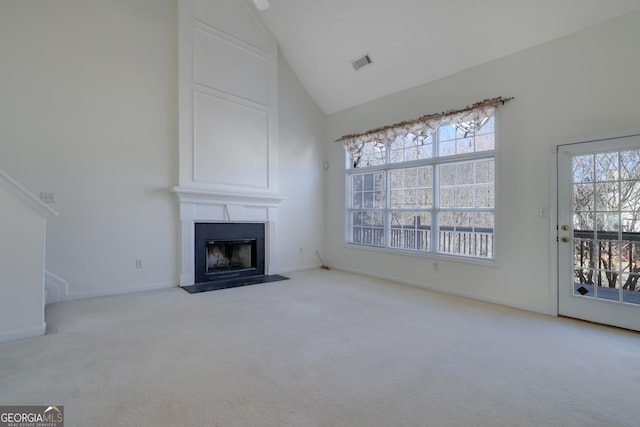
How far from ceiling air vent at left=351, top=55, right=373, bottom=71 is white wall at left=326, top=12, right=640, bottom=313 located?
950 mm

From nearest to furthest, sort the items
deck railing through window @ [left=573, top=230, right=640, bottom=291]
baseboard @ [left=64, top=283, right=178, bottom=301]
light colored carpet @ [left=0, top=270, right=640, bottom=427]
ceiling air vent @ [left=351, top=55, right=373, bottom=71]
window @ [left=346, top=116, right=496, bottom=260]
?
light colored carpet @ [left=0, top=270, right=640, bottom=427], deck railing through window @ [left=573, top=230, right=640, bottom=291], baseboard @ [left=64, top=283, right=178, bottom=301], window @ [left=346, top=116, right=496, bottom=260], ceiling air vent @ [left=351, top=55, right=373, bottom=71]

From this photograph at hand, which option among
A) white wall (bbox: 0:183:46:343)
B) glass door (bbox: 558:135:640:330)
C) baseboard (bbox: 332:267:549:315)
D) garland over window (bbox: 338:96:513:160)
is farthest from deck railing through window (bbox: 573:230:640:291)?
white wall (bbox: 0:183:46:343)

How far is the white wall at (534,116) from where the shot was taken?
10.4ft

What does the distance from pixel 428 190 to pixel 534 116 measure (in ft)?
5.46

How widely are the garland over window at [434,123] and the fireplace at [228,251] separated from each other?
8.16 feet

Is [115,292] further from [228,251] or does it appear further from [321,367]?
[321,367]

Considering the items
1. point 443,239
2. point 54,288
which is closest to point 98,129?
point 54,288

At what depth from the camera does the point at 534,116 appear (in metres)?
3.70

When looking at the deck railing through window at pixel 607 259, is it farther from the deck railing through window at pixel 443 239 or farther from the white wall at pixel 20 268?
the white wall at pixel 20 268

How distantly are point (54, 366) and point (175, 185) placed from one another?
9.48 ft

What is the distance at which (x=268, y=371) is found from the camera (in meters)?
2.21

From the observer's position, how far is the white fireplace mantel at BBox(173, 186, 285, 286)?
4.70 m

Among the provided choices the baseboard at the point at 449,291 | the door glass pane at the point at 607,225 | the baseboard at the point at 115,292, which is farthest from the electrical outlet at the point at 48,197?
the door glass pane at the point at 607,225

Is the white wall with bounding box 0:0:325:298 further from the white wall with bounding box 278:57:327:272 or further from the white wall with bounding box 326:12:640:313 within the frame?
the white wall with bounding box 326:12:640:313
